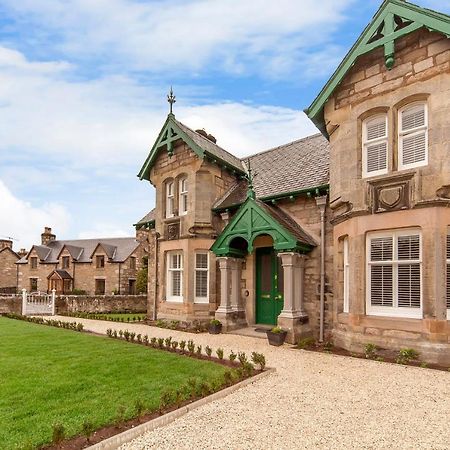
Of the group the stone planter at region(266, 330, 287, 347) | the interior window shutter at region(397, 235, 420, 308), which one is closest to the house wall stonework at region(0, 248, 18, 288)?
the stone planter at region(266, 330, 287, 347)

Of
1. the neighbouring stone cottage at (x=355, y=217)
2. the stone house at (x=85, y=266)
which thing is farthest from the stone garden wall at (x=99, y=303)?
the stone house at (x=85, y=266)

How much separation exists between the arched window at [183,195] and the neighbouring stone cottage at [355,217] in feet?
1.52

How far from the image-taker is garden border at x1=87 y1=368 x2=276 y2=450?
450 cm

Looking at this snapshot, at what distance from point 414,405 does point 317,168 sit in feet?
30.9

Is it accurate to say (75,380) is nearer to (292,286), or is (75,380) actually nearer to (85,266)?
(292,286)

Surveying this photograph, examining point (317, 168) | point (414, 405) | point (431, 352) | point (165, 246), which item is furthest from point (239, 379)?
point (165, 246)

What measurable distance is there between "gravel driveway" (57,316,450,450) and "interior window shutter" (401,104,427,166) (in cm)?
539

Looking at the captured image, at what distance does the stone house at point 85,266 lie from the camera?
37.3 metres

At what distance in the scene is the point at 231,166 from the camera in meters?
16.7

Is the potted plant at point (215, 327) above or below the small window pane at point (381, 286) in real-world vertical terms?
below

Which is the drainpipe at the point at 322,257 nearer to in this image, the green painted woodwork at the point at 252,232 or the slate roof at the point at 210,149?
the green painted woodwork at the point at 252,232

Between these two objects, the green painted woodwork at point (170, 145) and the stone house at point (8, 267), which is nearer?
the green painted woodwork at point (170, 145)

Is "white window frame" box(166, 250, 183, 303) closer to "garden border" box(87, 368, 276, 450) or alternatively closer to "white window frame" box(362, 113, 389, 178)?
"white window frame" box(362, 113, 389, 178)

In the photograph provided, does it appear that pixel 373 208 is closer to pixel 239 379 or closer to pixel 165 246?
pixel 239 379
